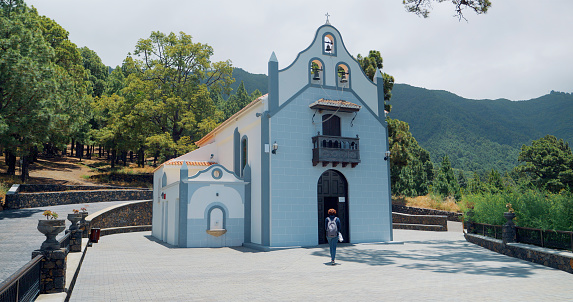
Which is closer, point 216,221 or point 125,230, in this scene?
point 216,221

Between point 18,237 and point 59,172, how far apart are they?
3039 centimetres

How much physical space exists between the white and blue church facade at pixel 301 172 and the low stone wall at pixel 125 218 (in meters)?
5.15

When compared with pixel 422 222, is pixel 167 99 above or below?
above

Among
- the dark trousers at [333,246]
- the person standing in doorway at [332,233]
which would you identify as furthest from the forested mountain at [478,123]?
the dark trousers at [333,246]

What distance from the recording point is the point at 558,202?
44.7 feet

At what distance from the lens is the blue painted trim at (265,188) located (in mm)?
18017

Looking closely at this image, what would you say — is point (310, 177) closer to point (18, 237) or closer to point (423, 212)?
point (18, 237)

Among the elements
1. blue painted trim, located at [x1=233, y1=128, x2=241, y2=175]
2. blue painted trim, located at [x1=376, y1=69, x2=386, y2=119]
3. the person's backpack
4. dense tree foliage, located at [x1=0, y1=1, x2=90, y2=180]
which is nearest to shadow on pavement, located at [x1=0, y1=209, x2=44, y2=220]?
dense tree foliage, located at [x1=0, y1=1, x2=90, y2=180]

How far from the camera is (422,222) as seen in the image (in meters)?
29.9

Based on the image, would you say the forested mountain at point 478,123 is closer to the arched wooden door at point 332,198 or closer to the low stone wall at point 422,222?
the low stone wall at point 422,222

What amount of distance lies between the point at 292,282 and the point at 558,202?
9871mm

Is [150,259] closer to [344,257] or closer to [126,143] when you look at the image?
[344,257]

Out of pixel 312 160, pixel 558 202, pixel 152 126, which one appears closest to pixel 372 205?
pixel 312 160

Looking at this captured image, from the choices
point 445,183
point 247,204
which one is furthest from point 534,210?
point 445,183
